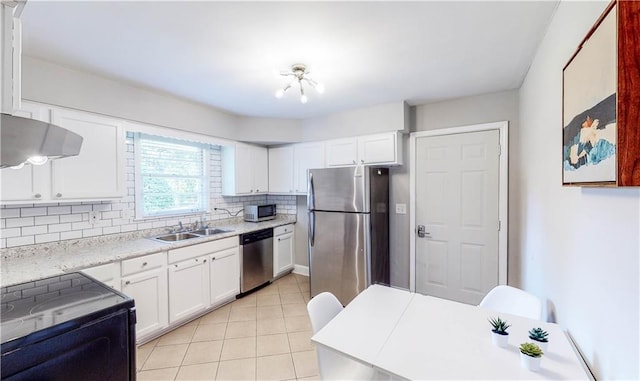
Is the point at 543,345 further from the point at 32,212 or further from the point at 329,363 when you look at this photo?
the point at 32,212

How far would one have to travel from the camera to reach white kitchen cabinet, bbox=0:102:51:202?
1915 mm

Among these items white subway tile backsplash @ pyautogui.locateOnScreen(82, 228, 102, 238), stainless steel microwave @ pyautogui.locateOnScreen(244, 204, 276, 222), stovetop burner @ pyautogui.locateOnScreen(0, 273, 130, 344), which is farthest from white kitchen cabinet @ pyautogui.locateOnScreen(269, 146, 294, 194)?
stovetop burner @ pyautogui.locateOnScreen(0, 273, 130, 344)

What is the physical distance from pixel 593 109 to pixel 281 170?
363 centimetres

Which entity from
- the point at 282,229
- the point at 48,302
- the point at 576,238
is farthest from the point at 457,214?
the point at 48,302

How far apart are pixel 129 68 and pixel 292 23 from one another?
5.14 feet

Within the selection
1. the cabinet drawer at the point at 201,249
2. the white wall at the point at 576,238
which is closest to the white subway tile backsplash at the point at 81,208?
the cabinet drawer at the point at 201,249

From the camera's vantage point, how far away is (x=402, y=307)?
1.59 m

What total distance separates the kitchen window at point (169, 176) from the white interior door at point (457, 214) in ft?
9.48

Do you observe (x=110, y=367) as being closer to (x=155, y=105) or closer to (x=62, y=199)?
(x=62, y=199)

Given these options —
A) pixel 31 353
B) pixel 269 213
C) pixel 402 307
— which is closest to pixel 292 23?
pixel 402 307

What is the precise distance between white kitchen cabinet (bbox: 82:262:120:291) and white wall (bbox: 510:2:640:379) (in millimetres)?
2909

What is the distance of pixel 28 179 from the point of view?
201 cm

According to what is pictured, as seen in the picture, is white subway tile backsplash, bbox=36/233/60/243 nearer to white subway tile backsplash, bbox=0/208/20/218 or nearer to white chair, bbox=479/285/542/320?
white subway tile backsplash, bbox=0/208/20/218

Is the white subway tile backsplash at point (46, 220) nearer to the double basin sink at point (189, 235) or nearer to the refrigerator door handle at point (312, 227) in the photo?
the double basin sink at point (189, 235)
